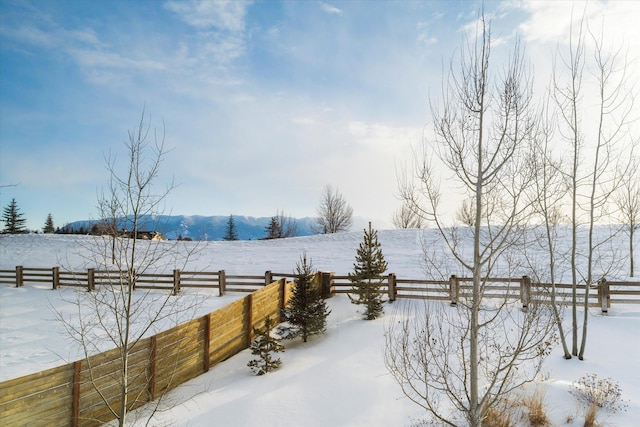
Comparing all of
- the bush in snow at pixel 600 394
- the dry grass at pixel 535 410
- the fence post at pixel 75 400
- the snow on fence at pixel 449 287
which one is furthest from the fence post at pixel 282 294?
the bush in snow at pixel 600 394

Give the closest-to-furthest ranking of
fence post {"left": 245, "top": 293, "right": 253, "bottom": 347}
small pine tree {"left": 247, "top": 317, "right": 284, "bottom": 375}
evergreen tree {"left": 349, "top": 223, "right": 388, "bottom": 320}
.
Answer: small pine tree {"left": 247, "top": 317, "right": 284, "bottom": 375}
fence post {"left": 245, "top": 293, "right": 253, "bottom": 347}
evergreen tree {"left": 349, "top": 223, "right": 388, "bottom": 320}

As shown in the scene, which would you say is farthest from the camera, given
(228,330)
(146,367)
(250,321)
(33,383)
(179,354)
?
(250,321)

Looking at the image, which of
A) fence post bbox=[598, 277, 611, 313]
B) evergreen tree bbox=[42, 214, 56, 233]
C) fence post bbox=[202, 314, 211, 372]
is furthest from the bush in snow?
evergreen tree bbox=[42, 214, 56, 233]

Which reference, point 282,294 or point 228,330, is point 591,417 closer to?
point 228,330

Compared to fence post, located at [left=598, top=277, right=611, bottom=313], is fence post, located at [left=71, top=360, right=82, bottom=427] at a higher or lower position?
lower

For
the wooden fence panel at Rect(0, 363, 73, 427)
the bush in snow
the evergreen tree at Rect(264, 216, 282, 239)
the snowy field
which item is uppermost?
the evergreen tree at Rect(264, 216, 282, 239)

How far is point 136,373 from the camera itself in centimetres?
673

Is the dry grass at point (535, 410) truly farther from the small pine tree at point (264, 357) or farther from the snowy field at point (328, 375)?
the small pine tree at point (264, 357)

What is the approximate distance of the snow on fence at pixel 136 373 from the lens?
16.2 ft

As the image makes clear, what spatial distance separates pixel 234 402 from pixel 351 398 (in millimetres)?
2352

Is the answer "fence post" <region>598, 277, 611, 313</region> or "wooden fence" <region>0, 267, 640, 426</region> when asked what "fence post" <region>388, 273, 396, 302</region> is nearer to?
"wooden fence" <region>0, 267, 640, 426</region>

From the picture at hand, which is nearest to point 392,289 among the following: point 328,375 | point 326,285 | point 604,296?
point 326,285

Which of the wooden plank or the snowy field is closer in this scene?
the wooden plank

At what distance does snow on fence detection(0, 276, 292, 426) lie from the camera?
494 cm
